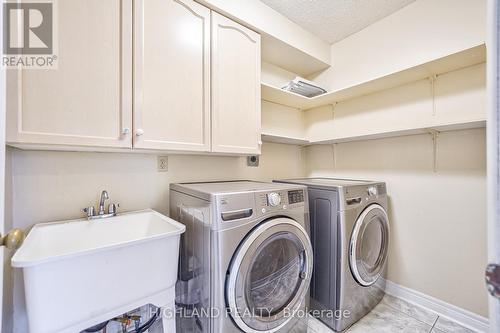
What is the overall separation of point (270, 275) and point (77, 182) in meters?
1.30

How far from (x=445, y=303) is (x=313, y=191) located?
1336 mm

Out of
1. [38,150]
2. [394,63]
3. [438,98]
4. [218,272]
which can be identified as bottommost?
[218,272]

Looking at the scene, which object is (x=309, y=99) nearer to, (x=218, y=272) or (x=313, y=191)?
(x=313, y=191)

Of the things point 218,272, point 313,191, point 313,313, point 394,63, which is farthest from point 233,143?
point 394,63

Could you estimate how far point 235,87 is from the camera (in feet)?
5.34

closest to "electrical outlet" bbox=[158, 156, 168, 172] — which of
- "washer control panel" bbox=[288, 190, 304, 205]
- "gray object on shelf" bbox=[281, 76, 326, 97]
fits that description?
"washer control panel" bbox=[288, 190, 304, 205]

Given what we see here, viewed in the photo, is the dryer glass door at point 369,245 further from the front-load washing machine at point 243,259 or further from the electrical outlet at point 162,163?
the electrical outlet at point 162,163

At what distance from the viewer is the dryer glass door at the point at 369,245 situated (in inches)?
61.6

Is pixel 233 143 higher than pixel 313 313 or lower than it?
higher

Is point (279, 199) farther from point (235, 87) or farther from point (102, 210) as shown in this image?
point (102, 210)

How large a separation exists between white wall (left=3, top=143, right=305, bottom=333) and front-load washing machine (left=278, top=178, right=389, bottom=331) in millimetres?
1016

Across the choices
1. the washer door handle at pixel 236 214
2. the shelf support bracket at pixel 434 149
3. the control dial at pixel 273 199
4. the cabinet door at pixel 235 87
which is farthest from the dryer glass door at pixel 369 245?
the cabinet door at pixel 235 87

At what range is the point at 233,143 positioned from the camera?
1627 mm

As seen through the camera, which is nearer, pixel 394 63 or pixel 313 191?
pixel 313 191
